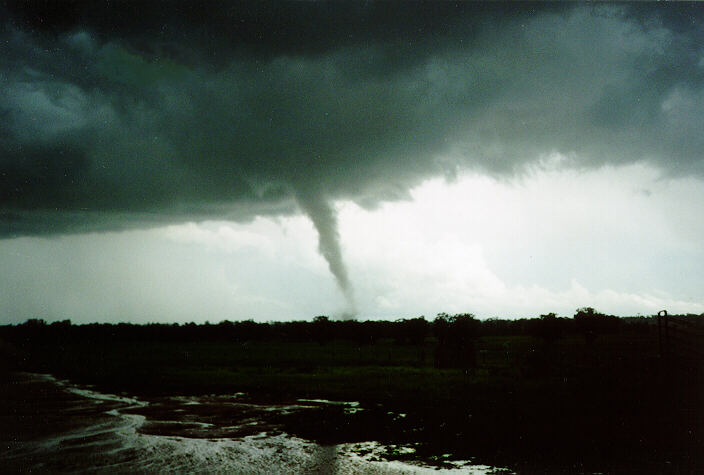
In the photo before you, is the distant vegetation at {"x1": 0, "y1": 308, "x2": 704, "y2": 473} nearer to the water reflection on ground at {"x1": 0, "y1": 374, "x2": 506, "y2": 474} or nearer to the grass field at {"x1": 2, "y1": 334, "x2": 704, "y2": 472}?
the grass field at {"x1": 2, "y1": 334, "x2": 704, "y2": 472}

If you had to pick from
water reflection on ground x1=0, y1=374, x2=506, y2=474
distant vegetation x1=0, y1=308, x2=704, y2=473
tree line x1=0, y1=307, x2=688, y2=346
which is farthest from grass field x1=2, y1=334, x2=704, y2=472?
tree line x1=0, y1=307, x2=688, y2=346

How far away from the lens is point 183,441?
19703 millimetres

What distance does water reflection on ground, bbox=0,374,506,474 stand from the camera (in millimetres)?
15648

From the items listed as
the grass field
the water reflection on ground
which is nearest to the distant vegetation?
the grass field

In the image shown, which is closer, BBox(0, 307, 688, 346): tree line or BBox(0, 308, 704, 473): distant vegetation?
BBox(0, 308, 704, 473): distant vegetation

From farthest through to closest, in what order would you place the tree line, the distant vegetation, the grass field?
the tree line
the distant vegetation
the grass field

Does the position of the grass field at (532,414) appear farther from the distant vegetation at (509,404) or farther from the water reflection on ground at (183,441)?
the water reflection on ground at (183,441)

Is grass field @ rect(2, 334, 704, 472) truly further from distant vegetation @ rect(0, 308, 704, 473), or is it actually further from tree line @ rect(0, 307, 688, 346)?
tree line @ rect(0, 307, 688, 346)

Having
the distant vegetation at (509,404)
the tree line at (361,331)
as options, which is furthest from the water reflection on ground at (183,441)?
the tree line at (361,331)

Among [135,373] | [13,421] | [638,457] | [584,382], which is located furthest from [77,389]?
[638,457]

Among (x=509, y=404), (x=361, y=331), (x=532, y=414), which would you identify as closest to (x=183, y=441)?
(x=532, y=414)

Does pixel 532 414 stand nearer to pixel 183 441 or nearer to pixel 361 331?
pixel 183 441

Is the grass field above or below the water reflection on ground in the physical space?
above

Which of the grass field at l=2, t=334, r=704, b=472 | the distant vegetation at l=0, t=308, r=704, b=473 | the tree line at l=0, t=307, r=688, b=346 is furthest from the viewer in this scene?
the tree line at l=0, t=307, r=688, b=346
